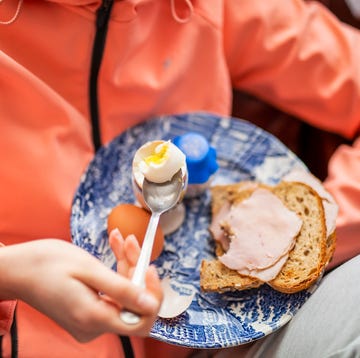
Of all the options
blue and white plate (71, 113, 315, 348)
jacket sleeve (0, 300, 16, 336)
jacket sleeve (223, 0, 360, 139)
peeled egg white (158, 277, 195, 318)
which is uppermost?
jacket sleeve (223, 0, 360, 139)

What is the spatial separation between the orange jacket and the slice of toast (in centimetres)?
17

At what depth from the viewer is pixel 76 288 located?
529 millimetres

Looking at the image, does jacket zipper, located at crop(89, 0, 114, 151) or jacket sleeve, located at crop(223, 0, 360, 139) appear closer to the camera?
jacket zipper, located at crop(89, 0, 114, 151)

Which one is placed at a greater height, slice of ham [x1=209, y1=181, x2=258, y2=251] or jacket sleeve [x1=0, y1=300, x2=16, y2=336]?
slice of ham [x1=209, y1=181, x2=258, y2=251]

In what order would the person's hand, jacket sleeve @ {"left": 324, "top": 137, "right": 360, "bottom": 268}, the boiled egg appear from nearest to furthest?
the person's hand < the boiled egg < jacket sleeve @ {"left": 324, "top": 137, "right": 360, "bottom": 268}

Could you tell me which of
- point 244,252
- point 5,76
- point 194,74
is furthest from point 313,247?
point 5,76

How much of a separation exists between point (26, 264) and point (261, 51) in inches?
20.1

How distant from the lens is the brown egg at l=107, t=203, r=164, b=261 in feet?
2.34

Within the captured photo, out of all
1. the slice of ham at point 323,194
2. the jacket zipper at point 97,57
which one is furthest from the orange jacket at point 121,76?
the slice of ham at point 323,194

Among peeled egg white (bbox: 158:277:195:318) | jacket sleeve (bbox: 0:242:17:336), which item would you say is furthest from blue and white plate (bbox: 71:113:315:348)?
jacket sleeve (bbox: 0:242:17:336)

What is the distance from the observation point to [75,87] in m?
0.77

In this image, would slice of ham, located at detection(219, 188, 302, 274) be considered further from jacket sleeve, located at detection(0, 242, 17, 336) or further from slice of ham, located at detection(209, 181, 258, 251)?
jacket sleeve, located at detection(0, 242, 17, 336)

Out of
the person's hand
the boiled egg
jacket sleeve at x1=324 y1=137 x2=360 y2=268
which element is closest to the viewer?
the person's hand

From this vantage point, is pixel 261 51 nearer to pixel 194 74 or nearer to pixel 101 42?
pixel 194 74
